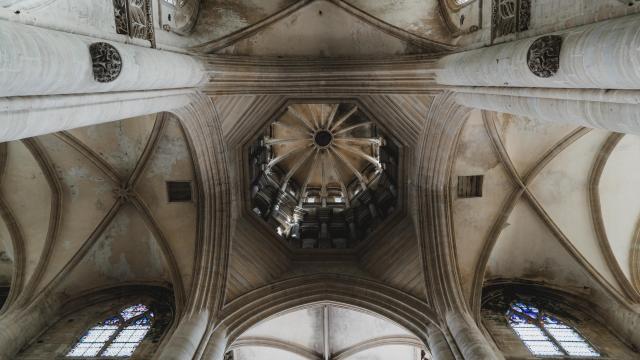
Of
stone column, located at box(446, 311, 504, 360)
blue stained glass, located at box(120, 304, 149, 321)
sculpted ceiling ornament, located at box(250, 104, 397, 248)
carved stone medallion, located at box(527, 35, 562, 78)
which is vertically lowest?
stone column, located at box(446, 311, 504, 360)

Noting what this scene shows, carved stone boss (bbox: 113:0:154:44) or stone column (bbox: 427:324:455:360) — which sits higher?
carved stone boss (bbox: 113:0:154:44)

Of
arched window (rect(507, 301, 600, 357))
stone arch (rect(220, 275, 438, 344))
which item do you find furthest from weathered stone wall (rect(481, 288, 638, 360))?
stone arch (rect(220, 275, 438, 344))

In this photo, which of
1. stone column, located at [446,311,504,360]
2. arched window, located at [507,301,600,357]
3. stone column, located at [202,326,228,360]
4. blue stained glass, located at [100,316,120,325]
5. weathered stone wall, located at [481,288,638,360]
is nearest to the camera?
stone column, located at [446,311,504,360]

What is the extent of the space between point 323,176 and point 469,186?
26.0ft

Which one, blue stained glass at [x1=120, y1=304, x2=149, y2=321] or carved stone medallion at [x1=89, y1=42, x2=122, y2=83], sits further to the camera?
blue stained glass at [x1=120, y1=304, x2=149, y2=321]

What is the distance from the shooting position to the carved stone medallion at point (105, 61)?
4.76m

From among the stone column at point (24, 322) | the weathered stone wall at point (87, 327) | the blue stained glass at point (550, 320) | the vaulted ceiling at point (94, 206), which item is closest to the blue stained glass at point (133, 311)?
the weathered stone wall at point (87, 327)

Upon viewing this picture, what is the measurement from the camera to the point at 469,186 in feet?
36.0

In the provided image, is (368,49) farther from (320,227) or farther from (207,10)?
(320,227)

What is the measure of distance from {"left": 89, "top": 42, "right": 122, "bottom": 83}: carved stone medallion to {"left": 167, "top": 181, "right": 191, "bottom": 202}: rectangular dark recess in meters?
6.28

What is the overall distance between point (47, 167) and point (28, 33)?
25.9ft

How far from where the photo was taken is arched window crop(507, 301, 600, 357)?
9.30 meters

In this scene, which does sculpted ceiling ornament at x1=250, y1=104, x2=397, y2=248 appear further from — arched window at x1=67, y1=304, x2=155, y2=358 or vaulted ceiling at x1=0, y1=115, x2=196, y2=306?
arched window at x1=67, y1=304, x2=155, y2=358

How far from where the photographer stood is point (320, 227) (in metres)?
14.3
